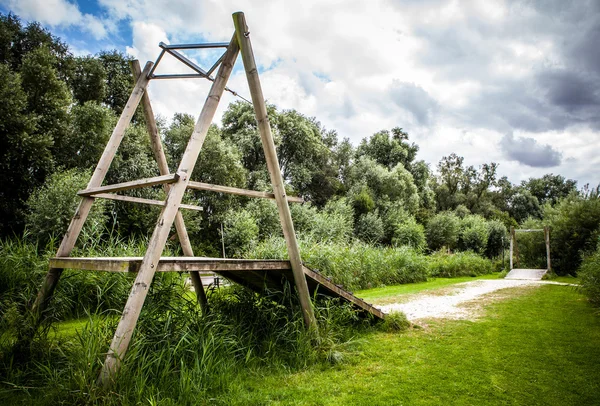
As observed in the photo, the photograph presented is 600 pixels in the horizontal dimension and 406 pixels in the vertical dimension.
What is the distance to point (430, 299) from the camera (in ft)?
30.5

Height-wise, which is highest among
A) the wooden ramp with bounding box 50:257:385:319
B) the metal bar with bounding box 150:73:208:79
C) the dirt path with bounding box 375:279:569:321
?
the metal bar with bounding box 150:73:208:79

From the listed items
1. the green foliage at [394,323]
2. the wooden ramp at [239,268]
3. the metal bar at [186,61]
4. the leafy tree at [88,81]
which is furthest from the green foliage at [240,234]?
the metal bar at [186,61]

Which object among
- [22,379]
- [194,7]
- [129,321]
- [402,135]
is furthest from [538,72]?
[402,135]

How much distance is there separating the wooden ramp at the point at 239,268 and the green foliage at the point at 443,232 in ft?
85.2

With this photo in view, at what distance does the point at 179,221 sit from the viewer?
502 centimetres

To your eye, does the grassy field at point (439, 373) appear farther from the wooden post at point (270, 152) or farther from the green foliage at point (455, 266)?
the green foliage at point (455, 266)

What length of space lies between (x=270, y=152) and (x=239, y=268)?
1.45 m

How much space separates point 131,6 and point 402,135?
4249 cm

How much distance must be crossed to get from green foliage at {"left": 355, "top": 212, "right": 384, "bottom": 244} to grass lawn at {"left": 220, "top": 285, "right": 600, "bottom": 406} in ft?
69.9

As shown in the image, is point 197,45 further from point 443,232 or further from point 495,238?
point 495,238

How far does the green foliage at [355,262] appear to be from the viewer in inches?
420

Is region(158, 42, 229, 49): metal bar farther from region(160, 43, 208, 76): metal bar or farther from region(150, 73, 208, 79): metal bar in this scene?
region(150, 73, 208, 79): metal bar

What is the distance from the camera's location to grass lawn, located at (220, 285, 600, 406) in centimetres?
331

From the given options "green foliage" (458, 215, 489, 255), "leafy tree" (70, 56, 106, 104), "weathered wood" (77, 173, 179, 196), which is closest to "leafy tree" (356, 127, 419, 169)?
"green foliage" (458, 215, 489, 255)
